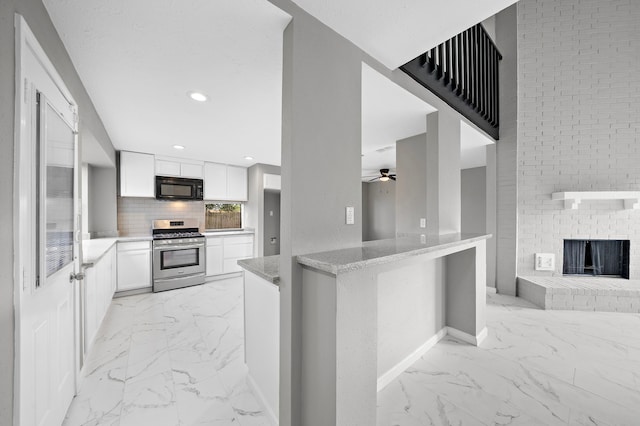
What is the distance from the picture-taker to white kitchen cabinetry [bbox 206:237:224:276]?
4746 millimetres

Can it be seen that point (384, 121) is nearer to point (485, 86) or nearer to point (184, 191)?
point (485, 86)

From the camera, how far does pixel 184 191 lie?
4.77m

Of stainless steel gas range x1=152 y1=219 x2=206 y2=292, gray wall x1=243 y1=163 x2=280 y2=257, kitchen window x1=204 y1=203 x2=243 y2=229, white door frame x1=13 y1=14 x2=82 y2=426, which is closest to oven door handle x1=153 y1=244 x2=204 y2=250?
stainless steel gas range x1=152 y1=219 x2=206 y2=292

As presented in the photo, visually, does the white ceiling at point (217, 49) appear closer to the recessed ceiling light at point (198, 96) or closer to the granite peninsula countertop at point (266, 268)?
the recessed ceiling light at point (198, 96)

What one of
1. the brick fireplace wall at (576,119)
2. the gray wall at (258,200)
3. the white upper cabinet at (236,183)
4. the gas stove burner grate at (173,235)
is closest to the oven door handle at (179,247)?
the gas stove burner grate at (173,235)

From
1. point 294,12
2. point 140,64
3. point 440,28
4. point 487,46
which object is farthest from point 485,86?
point 140,64

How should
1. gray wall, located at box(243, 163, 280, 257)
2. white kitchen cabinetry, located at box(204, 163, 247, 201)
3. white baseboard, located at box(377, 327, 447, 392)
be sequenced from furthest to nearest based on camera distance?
gray wall, located at box(243, 163, 280, 257), white kitchen cabinetry, located at box(204, 163, 247, 201), white baseboard, located at box(377, 327, 447, 392)

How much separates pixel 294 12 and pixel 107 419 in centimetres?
267

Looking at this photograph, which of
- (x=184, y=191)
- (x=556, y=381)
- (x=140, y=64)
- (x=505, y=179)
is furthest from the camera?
(x=184, y=191)

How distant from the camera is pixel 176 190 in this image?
468 centimetres

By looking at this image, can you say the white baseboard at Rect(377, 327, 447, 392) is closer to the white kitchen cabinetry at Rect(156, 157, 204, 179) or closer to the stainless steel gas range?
the stainless steel gas range

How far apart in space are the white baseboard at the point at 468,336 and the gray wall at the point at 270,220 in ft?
12.3

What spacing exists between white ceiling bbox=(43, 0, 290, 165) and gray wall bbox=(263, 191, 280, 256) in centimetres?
255

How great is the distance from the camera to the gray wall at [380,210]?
7648 mm
